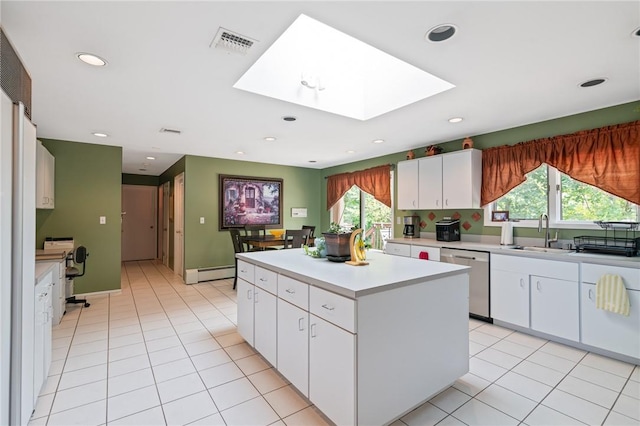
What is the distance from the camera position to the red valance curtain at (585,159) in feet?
9.34

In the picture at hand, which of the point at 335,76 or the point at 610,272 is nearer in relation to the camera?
the point at 610,272

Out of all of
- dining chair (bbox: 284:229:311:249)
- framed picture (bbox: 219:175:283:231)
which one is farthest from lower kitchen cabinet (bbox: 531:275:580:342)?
framed picture (bbox: 219:175:283:231)

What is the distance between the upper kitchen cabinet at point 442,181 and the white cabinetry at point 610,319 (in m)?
1.47

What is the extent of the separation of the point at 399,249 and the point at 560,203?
1953 mm

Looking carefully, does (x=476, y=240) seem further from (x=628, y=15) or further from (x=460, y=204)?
(x=628, y=15)

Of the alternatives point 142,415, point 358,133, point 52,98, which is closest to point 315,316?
point 142,415

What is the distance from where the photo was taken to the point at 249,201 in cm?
616

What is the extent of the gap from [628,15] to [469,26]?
0.80 metres

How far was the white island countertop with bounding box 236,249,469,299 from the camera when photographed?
5.63ft

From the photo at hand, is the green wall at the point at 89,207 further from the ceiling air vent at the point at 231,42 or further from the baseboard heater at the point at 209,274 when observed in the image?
the ceiling air vent at the point at 231,42

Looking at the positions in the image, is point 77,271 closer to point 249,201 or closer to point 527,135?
point 249,201

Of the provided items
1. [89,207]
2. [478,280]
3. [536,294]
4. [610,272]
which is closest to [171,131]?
A: [89,207]

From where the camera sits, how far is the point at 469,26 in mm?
1726

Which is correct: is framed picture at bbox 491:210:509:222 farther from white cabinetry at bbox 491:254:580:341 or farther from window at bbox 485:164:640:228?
white cabinetry at bbox 491:254:580:341
